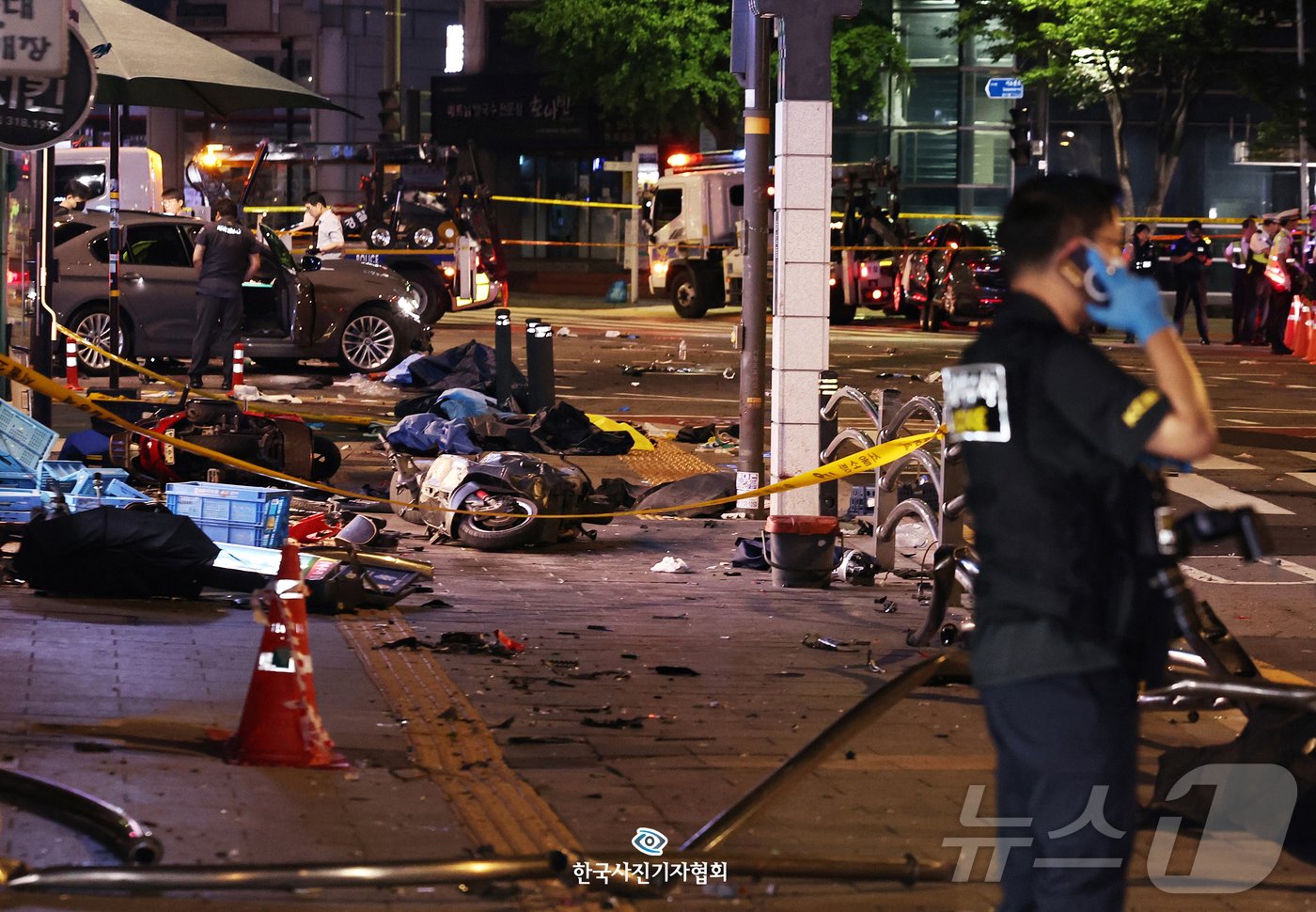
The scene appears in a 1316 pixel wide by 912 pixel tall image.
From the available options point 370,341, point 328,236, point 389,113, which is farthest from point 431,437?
point 389,113

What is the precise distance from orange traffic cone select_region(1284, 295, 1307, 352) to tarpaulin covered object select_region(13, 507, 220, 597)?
23.2m

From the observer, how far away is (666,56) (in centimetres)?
4375

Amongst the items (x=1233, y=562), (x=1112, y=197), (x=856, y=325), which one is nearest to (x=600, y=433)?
(x=1233, y=562)

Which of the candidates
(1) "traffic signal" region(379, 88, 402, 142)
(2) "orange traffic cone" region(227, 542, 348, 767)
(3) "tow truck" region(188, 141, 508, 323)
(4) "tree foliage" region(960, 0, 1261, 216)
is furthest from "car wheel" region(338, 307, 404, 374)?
(4) "tree foliage" region(960, 0, 1261, 216)

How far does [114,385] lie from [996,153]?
34.4 meters

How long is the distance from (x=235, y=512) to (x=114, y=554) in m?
1.13

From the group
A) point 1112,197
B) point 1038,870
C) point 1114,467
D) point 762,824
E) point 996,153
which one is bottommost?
point 762,824

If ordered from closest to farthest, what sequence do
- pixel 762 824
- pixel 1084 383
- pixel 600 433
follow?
pixel 1084 383 → pixel 762 824 → pixel 600 433

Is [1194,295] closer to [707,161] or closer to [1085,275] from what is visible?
[707,161]

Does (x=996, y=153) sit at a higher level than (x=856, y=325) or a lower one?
higher

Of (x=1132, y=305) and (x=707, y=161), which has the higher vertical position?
(x=707, y=161)

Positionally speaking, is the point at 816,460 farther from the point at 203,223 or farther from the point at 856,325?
the point at 856,325

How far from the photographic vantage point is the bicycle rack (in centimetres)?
978

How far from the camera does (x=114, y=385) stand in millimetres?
17500
